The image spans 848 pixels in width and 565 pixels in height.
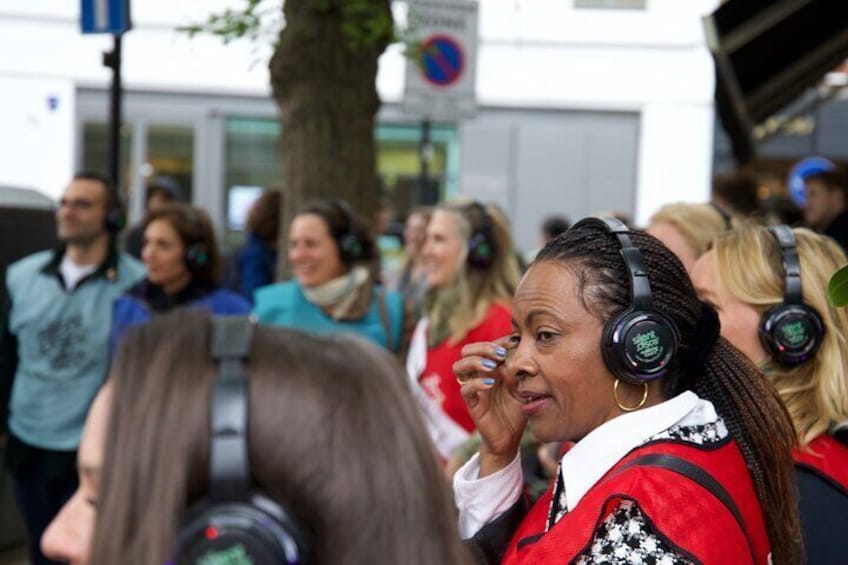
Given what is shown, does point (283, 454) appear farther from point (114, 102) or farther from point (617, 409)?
point (114, 102)

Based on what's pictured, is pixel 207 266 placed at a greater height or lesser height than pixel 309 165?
lesser

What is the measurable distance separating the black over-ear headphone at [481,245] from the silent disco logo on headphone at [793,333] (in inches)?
113

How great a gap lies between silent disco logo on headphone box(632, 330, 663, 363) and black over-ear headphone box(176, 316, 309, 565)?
1.04 metres

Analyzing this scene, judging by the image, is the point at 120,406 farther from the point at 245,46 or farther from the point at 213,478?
the point at 245,46

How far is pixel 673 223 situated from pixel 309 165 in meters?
3.18

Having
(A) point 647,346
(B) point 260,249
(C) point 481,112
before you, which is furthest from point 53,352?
(C) point 481,112

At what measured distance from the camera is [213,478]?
1373mm

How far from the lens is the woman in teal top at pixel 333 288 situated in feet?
19.3

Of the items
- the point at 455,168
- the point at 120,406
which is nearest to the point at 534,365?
the point at 120,406

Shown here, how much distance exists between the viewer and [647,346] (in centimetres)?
231

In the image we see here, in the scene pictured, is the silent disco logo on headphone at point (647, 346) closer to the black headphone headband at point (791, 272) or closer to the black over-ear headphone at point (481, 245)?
the black headphone headband at point (791, 272)

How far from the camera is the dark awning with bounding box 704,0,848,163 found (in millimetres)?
9398

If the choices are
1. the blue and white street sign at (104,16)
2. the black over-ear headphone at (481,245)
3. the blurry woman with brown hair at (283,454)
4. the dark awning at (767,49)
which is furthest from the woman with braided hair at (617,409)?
the dark awning at (767,49)

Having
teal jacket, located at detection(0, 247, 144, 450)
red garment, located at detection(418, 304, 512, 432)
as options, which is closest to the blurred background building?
teal jacket, located at detection(0, 247, 144, 450)
